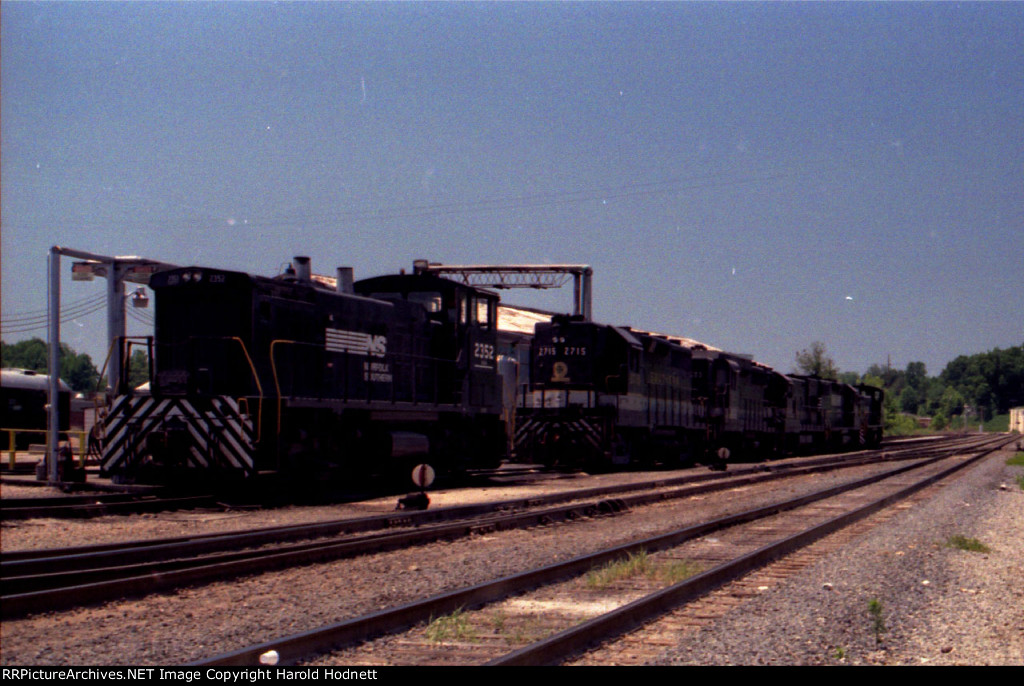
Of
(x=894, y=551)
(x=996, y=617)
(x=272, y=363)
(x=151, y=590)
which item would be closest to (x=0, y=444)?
(x=272, y=363)

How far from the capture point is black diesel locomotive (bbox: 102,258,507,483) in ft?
40.1

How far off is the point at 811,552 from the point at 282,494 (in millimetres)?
8666

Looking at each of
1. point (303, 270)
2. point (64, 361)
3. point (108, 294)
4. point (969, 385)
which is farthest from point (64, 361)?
point (969, 385)

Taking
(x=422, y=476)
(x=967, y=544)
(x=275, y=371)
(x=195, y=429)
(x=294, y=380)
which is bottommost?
(x=967, y=544)

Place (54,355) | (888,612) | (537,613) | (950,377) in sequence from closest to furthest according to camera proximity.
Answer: (537,613) → (888,612) → (54,355) → (950,377)

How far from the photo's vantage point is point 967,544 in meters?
9.59

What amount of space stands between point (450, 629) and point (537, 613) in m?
0.82

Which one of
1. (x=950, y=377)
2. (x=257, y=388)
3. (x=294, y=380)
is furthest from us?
(x=950, y=377)

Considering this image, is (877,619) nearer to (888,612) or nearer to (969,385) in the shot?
(888,612)

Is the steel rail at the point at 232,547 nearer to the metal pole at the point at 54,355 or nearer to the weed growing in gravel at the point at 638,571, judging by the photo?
the weed growing in gravel at the point at 638,571

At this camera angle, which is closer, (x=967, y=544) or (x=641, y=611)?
(x=641, y=611)

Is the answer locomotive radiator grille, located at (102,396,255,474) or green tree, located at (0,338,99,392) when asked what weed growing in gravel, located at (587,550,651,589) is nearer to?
locomotive radiator grille, located at (102,396,255,474)

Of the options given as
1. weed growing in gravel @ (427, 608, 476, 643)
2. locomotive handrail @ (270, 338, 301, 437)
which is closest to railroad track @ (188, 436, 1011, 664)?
weed growing in gravel @ (427, 608, 476, 643)

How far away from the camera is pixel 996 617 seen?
6.15m
